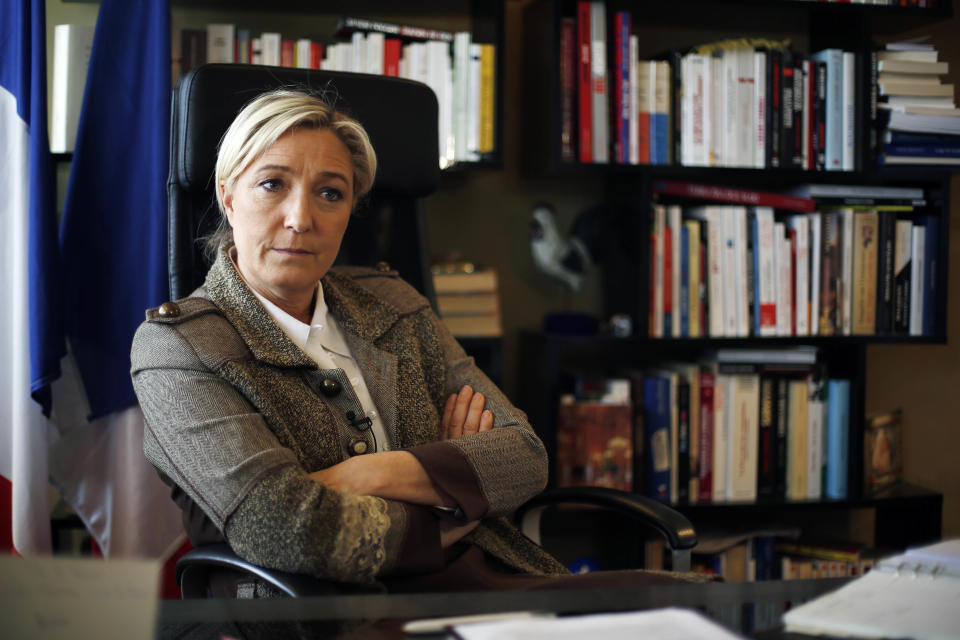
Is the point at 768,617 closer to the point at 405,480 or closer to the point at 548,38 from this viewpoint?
the point at 405,480

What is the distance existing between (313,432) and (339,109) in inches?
24.1

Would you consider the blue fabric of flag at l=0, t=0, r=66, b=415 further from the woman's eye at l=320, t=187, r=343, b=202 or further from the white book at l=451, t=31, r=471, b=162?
the white book at l=451, t=31, r=471, b=162

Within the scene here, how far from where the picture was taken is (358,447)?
1.26 metres

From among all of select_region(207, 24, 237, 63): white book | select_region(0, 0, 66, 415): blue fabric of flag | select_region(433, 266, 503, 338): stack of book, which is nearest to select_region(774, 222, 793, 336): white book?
select_region(433, 266, 503, 338): stack of book

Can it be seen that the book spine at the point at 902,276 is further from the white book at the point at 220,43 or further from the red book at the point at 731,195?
the white book at the point at 220,43

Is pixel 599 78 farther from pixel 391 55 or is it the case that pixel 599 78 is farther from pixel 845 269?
pixel 845 269

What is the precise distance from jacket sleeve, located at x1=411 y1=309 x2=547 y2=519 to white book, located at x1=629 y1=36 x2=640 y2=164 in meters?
0.92

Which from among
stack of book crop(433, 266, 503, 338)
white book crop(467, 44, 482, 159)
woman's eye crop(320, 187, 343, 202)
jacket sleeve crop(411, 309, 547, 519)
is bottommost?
jacket sleeve crop(411, 309, 547, 519)

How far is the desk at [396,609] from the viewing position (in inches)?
26.9

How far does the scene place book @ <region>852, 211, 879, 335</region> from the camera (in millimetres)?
2176

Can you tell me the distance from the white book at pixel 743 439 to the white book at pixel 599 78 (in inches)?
27.8

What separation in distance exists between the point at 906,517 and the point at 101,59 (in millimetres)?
2373

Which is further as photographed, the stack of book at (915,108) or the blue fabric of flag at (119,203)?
the stack of book at (915,108)

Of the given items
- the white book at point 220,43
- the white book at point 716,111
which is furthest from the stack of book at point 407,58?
the white book at point 716,111
